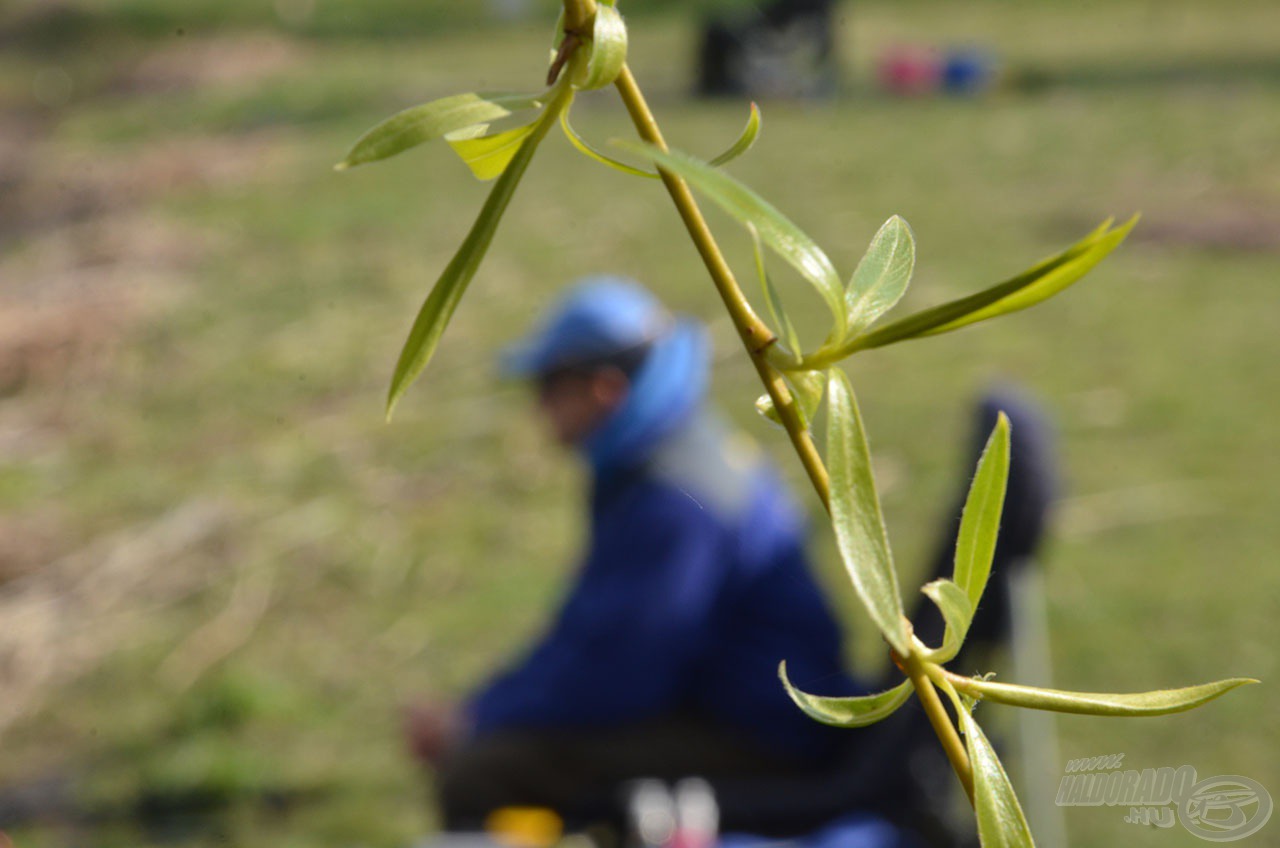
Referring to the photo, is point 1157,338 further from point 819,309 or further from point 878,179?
point 878,179

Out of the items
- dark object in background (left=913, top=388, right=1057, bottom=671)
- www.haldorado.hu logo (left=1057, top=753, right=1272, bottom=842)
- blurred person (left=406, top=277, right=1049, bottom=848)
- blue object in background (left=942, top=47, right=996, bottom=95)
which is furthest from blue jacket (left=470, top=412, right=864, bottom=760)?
blue object in background (left=942, top=47, right=996, bottom=95)

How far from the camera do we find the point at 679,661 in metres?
1.83

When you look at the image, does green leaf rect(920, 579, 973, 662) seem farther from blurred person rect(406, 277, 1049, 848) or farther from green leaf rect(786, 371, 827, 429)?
blurred person rect(406, 277, 1049, 848)

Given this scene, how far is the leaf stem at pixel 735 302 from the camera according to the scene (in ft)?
0.51

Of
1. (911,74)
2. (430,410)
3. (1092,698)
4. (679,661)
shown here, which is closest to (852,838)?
(679,661)

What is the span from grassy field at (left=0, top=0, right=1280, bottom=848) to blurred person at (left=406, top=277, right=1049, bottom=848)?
7.8 inches

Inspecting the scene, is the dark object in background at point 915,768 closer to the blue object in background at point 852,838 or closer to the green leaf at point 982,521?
the blue object in background at point 852,838

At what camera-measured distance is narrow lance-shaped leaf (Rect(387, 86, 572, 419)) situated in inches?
7.1

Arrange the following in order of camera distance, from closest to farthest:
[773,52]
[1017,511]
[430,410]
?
[1017,511]
[430,410]
[773,52]

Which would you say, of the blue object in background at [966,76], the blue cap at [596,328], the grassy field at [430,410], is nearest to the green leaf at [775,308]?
the grassy field at [430,410]

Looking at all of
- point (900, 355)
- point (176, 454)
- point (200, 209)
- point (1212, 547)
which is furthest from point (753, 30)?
point (1212, 547)

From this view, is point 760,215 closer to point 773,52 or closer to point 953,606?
point 953,606

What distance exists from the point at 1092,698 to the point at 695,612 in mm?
1627

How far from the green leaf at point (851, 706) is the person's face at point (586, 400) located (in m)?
1.82
